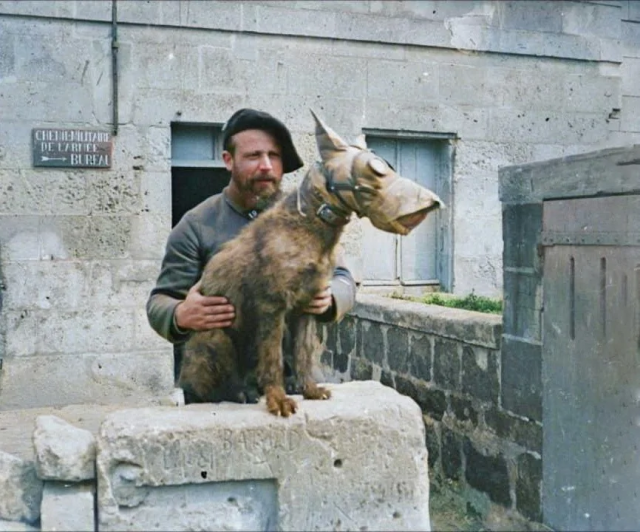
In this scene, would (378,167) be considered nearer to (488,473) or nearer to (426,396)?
(488,473)

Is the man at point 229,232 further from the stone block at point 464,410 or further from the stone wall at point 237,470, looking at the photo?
the stone block at point 464,410

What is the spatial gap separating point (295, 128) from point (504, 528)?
13.6 ft

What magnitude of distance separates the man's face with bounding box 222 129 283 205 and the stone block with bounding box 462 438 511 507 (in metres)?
2.68

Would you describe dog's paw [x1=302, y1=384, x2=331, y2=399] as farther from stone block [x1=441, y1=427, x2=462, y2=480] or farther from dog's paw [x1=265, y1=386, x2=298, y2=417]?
stone block [x1=441, y1=427, x2=462, y2=480]

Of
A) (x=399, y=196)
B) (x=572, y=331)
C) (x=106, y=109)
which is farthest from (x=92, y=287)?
(x=399, y=196)

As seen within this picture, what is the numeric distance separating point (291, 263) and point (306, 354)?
42 cm

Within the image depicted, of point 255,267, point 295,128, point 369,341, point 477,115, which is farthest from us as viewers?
point 477,115

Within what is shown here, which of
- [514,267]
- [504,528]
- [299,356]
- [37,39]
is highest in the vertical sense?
[37,39]

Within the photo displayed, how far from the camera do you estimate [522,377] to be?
4434mm

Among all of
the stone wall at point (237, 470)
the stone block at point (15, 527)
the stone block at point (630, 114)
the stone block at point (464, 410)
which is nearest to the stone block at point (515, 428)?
the stone block at point (464, 410)

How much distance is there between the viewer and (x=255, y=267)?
8.39 ft

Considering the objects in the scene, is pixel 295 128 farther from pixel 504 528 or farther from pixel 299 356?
pixel 299 356

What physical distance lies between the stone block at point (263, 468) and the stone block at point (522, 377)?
1.78 meters

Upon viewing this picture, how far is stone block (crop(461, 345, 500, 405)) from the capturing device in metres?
4.70
